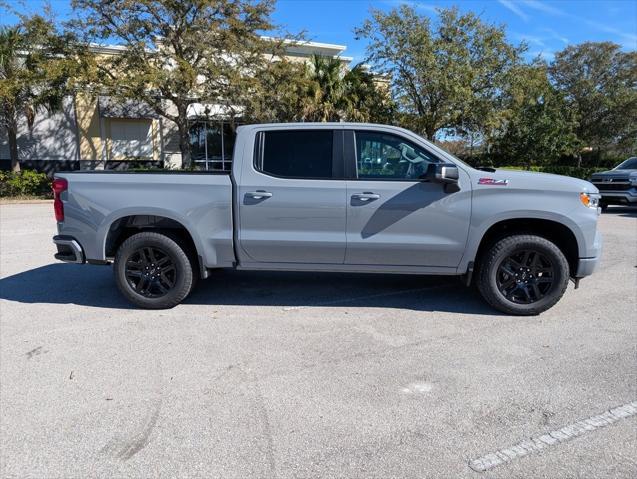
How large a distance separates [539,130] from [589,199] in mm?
23811

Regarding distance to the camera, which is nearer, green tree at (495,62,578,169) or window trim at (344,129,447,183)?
window trim at (344,129,447,183)

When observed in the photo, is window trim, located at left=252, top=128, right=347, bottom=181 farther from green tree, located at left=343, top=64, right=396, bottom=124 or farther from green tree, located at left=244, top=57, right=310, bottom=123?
green tree, located at left=343, top=64, right=396, bottom=124

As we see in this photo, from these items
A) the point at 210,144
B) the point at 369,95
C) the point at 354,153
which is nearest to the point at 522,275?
the point at 354,153

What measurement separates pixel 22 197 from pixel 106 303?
674 inches

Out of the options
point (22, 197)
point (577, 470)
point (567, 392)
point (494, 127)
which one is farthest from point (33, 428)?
point (494, 127)

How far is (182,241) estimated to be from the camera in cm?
537

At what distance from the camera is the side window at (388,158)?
5023mm

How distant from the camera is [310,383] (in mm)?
3639

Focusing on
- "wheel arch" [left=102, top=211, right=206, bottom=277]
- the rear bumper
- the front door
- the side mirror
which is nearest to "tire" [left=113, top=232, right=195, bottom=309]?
"wheel arch" [left=102, top=211, right=206, bottom=277]

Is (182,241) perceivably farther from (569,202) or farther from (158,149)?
(158,149)

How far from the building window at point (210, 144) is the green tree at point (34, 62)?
6.67 meters

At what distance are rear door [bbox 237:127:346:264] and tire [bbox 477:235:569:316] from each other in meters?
1.58

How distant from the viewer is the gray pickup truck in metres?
4.94

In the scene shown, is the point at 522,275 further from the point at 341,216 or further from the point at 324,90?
the point at 324,90
